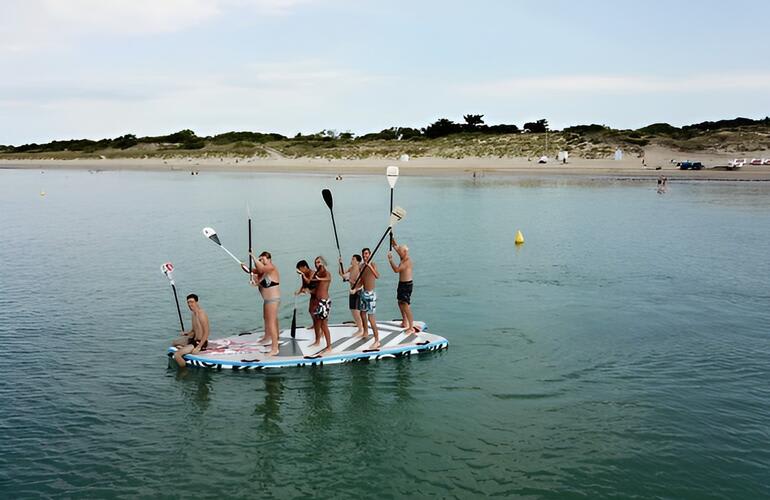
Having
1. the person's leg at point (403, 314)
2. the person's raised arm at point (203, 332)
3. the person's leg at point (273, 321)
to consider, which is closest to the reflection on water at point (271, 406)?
the person's leg at point (273, 321)

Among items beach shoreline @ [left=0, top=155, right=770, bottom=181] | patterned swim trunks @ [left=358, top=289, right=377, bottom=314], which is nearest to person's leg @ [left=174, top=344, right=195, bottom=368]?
patterned swim trunks @ [left=358, top=289, right=377, bottom=314]

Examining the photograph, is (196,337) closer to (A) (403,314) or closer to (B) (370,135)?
(A) (403,314)

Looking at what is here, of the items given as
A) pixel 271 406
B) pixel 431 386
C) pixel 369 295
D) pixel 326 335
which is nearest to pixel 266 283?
pixel 326 335

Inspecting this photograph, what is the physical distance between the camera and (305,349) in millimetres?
13133

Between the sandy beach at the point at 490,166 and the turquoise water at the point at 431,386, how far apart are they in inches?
1864

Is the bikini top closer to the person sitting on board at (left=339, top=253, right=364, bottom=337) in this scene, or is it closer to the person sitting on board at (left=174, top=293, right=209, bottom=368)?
the person sitting on board at (left=174, top=293, right=209, bottom=368)

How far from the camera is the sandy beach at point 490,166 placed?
70.8 metres

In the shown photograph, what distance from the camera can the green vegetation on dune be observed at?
82.2m

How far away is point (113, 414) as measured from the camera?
1047cm

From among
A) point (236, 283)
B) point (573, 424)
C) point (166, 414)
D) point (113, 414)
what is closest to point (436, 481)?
point (573, 424)

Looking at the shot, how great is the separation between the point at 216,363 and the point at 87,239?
20305 mm

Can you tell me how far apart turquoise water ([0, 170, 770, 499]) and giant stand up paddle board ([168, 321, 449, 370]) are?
25 cm

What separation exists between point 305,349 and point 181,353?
94.3 inches

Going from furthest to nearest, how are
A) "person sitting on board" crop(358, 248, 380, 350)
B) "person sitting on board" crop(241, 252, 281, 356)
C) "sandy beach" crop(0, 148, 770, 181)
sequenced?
"sandy beach" crop(0, 148, 770, 181)
"person sitting on board" crop(358, 248, 380, 350)
"person sitting on board" crop(241, 252, 281, 356)
